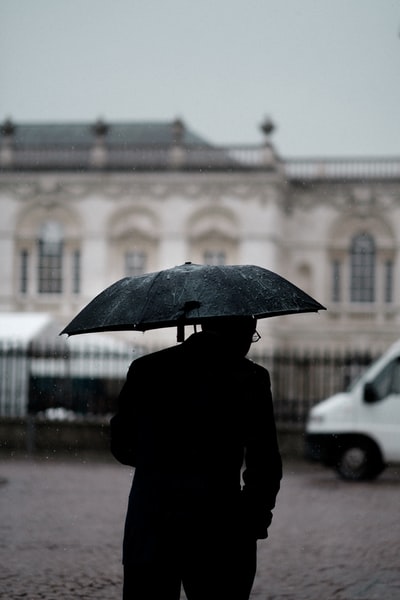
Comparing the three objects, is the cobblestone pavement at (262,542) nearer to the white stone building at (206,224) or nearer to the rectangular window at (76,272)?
the white stone building at (206,224)

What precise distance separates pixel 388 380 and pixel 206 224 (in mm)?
24888

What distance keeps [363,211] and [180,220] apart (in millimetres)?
6554

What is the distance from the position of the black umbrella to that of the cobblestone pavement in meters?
2.61

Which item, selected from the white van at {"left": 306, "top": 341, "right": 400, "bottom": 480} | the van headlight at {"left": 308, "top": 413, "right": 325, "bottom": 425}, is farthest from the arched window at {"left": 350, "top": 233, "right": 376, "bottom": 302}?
the white van at {"left": 306, "top": 341, "right": 400, "bottom": 480}

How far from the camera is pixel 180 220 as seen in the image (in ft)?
128

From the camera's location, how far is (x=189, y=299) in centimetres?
394

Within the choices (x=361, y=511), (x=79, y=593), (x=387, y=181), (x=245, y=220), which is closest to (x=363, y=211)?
(x=387, y=181)

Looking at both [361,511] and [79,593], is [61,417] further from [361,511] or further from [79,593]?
[79,593]

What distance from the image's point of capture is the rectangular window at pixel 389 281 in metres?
40.5

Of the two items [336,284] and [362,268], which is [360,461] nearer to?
[336,284]

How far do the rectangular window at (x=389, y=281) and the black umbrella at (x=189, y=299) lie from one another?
121ft

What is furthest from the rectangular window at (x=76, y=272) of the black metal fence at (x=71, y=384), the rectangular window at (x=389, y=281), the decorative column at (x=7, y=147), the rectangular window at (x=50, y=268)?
the black metal fence at (x=71, y=384)

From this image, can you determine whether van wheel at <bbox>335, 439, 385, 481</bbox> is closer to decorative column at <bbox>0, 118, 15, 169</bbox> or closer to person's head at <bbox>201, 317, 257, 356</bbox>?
person's head at <bbox>201, 317, 257, 356</bbox>

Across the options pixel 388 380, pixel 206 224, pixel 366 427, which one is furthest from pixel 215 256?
pixel 366 427
